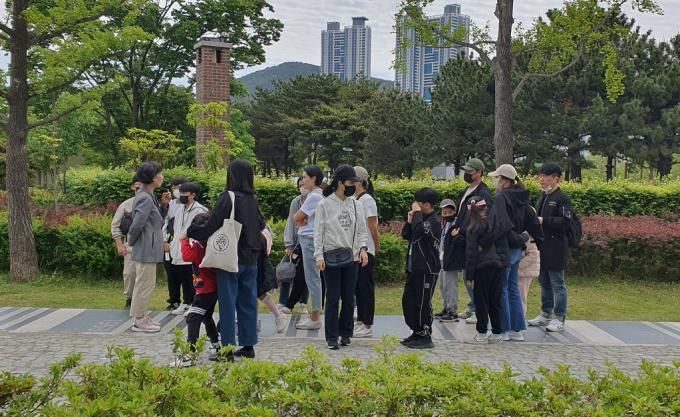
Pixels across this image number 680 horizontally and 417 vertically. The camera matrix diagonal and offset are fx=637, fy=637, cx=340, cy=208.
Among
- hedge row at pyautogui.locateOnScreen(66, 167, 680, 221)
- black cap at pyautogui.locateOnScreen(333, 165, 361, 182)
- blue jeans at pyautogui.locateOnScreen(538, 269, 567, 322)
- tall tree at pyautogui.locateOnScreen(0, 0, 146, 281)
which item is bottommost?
blue jeans at pyautogui.locateOnScreen(538, 269, 567, 322)

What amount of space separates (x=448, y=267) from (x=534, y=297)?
261 cm

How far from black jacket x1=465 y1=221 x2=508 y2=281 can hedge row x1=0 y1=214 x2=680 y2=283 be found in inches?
137

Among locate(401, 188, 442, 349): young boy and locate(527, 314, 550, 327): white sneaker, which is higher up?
locate(401, 188, 442, 349): young boy

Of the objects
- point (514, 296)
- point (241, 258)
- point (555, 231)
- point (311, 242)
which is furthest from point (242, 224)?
point (555, 231)

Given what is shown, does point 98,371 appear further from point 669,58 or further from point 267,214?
point 669,58

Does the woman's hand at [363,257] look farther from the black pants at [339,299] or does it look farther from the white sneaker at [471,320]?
the white sneaker at [471,320]

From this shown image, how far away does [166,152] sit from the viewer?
59.1 ft

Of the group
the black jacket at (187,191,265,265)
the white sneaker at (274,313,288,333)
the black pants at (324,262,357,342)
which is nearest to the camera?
the black jacket at (187,191,265,265)

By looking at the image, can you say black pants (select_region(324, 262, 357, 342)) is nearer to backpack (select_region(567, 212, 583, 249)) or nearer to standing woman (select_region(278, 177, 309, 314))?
standing woman (select_region(278, 177, 309, 314))

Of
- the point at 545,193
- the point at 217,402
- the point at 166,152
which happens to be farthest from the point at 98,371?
the point at 166,152

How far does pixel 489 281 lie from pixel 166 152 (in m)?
13.5

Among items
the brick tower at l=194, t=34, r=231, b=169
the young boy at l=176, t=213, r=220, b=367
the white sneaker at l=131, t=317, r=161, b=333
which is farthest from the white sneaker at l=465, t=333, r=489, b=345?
the brick tower at l=194, t=34, r=231, b=169

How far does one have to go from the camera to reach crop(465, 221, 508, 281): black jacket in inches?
247

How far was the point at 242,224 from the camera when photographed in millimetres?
5617
